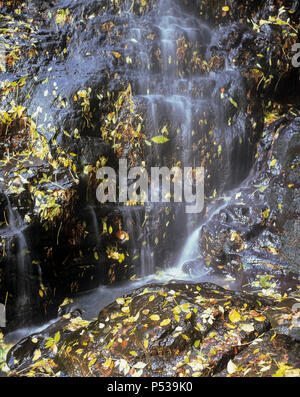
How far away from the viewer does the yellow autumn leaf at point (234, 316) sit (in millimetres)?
3508

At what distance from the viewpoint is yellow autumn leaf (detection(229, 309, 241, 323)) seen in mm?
3508

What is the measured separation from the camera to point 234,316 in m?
3.57

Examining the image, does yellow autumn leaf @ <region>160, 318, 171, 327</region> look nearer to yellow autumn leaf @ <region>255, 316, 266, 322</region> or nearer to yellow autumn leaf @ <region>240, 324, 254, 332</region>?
yellow autumn leaf @ <region>240, 324, 254, 332</region>

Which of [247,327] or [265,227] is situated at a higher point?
[265,227]

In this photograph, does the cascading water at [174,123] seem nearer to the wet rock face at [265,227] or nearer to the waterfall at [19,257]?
the wet rock face at [265,227]

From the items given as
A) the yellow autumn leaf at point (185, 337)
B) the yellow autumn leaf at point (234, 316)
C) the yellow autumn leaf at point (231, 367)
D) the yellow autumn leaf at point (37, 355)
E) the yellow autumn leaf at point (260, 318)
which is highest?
the yellow autumn leaf at point (234, 316)

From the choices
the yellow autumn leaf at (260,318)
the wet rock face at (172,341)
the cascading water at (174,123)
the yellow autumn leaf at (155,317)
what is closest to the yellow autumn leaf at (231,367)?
the wet rock face at (172,341)

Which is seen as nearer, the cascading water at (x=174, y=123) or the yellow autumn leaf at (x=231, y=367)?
the yellow autumn leaf at (x=231, y=367)

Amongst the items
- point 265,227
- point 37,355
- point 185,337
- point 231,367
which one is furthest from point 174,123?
point 37,355

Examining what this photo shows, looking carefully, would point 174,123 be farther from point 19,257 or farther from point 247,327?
point 247,327

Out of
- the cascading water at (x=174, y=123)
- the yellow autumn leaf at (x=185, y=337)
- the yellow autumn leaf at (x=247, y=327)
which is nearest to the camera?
the yellow autumn leaf at (x=185, y=337)

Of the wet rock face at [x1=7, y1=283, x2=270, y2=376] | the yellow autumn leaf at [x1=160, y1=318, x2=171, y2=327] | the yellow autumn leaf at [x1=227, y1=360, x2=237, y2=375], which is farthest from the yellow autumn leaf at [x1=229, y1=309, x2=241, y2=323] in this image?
the yellow autumn leaf at [x1=160, y1=318, x2=171, y2=327]

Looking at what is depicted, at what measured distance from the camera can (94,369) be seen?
3119mm
